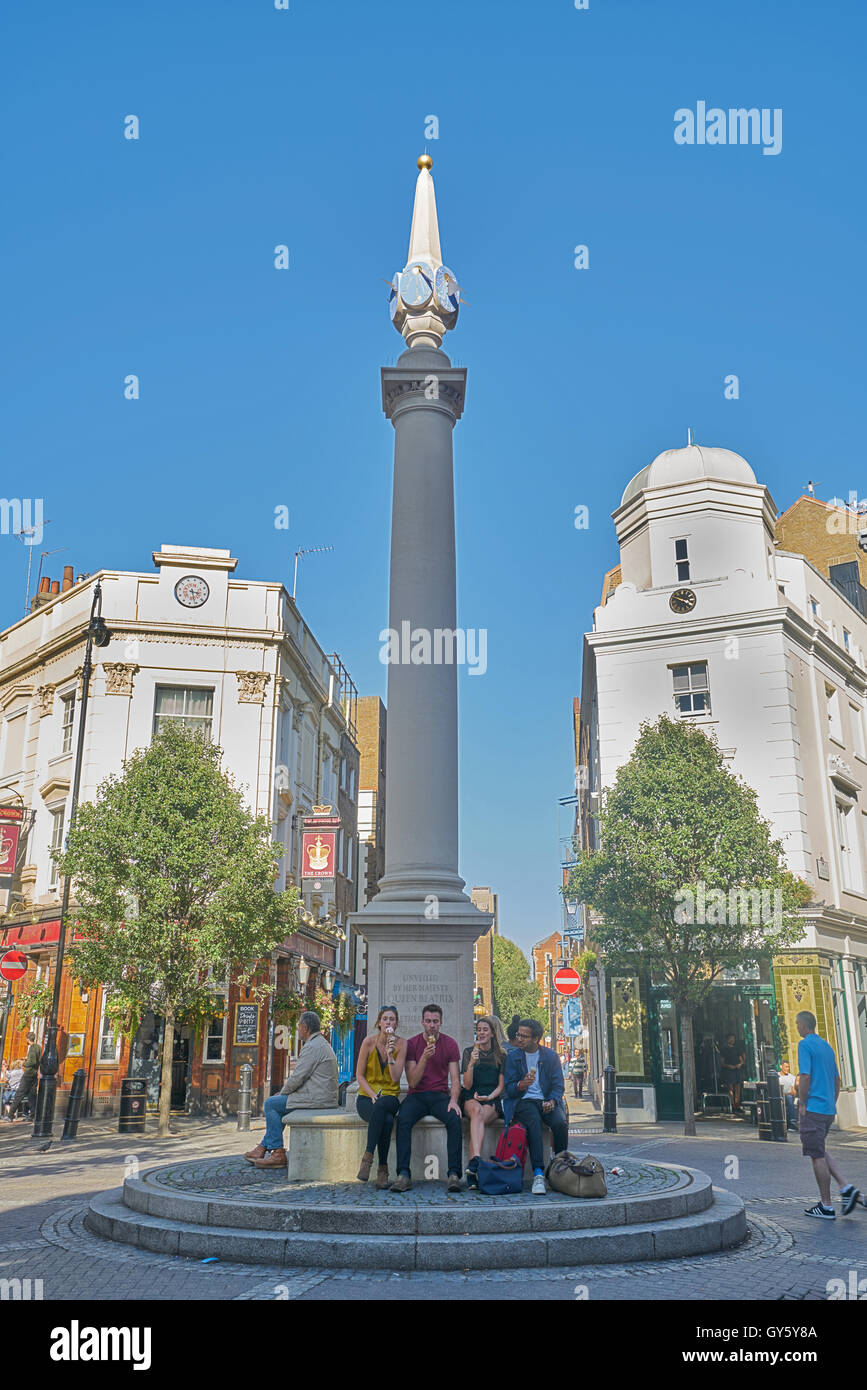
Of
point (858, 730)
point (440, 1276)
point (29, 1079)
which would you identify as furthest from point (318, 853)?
point (440, 1276)

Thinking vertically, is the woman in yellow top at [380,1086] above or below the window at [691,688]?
below

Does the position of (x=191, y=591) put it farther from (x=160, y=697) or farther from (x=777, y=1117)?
(x=777, y=1117)

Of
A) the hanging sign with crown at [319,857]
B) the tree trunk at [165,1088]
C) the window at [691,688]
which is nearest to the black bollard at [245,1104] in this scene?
the tree trunk at [165,1088]

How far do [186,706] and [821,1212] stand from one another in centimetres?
2360

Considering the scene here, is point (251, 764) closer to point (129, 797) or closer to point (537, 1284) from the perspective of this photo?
point (129, 797)

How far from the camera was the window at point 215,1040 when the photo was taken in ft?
91.4

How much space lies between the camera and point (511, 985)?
97.6 meters

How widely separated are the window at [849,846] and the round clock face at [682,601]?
295 inches

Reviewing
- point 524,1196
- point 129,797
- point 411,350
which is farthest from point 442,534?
point 129,797

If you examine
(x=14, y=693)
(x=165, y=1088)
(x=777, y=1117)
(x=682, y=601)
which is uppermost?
(x=682, y=601)

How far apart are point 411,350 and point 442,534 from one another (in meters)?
2.94

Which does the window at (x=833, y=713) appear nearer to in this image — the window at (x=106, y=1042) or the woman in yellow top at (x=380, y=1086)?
the window at (x=106, y=1042)

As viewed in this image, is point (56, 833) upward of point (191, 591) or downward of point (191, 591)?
downward
